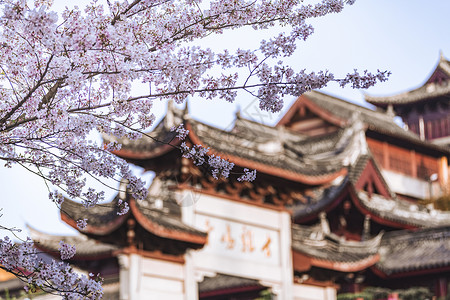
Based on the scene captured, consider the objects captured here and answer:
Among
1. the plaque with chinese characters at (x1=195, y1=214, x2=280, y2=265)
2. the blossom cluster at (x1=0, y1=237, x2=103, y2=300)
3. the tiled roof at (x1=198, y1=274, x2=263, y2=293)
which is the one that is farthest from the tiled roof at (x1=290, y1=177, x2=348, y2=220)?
the blossom cluster at (x1=0, y1=237, x2=103, y2=300)

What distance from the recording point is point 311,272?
18047 millimetres

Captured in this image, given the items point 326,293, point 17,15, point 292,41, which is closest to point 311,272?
point 326,293

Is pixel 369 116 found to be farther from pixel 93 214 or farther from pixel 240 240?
pixel 93 214

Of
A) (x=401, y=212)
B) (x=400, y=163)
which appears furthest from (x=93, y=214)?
(x=400, y=163)

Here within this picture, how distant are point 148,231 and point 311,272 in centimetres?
574

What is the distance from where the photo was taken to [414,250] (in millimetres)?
23750

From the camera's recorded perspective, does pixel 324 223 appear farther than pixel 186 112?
Yes

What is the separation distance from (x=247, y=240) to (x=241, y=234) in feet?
0.73

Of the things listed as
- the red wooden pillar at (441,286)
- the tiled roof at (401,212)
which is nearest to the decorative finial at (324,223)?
the tiled roof at (401,212)

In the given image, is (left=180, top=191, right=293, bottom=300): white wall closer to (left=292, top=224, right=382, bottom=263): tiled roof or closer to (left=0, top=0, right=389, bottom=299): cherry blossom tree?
(left=292, top=224, right=382, bottom=263): tiled roof

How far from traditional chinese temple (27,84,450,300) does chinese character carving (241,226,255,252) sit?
0.07ft

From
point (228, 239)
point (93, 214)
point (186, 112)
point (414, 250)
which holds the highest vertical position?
point (186, 112)

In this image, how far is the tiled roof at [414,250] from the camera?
2250 cm

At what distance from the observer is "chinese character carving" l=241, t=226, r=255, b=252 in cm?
1543
